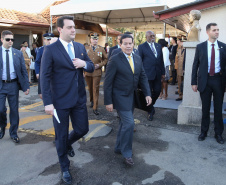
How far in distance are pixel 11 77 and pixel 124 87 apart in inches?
90.8

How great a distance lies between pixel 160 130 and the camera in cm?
514

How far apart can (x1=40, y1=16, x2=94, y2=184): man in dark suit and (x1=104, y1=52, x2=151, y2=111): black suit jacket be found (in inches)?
18.7

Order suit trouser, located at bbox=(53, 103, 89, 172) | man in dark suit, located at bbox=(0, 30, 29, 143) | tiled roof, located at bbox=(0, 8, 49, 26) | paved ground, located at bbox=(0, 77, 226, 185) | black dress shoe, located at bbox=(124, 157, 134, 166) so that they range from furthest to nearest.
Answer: tiled roof, located at bbox=(0, 8, 49, 26), man in dark suit, located at bbox=(0, 30, 29, 143), black dress shoe, located at bbox=(124, 157, 134, 166), paved ground, located at bbox=(0, 77, 226, 185), suit trouser, located at bbox=(53, 103, 89, 172)

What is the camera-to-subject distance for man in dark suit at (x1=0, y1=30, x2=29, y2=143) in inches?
176

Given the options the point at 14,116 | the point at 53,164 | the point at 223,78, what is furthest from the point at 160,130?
the point at 14,116

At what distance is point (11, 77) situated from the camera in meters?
4.54

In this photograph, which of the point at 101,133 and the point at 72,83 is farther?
the point at 101,133

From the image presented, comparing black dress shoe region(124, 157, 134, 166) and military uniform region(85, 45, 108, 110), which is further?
military uniform region(85, 45, 108, 110)

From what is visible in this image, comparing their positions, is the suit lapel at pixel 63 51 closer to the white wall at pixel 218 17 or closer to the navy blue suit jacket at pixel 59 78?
the navy blue suit jacket at pixel 59 78

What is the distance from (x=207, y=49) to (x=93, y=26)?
582 inches

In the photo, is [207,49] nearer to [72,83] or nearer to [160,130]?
[160,130]

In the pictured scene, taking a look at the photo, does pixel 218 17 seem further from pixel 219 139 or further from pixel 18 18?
pixel 18 18

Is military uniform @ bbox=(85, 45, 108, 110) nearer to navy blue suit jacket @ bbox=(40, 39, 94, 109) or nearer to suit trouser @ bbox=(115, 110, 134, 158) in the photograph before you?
suit trouser @ bbox=(115, 110, 134, 158)

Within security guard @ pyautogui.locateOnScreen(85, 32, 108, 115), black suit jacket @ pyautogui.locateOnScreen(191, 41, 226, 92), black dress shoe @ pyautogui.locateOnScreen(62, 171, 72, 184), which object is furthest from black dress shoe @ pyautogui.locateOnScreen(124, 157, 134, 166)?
security guard @ pyautogui.locateOnScreen(85, 32, 108, 115)
